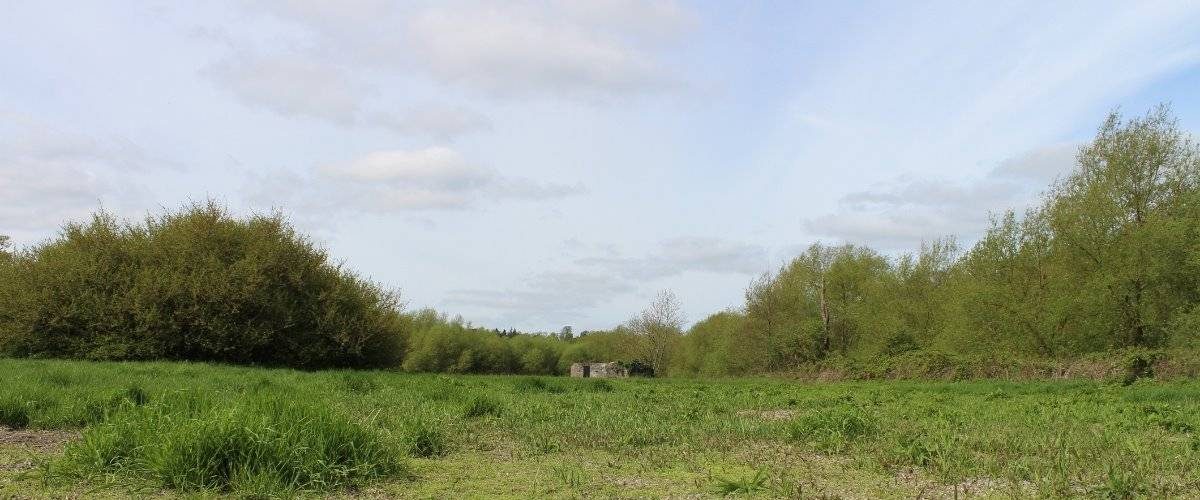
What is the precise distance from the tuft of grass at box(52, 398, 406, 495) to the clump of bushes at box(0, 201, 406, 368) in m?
24.9

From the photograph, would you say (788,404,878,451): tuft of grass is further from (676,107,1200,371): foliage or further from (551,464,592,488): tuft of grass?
(676,107,1200,371): foliage

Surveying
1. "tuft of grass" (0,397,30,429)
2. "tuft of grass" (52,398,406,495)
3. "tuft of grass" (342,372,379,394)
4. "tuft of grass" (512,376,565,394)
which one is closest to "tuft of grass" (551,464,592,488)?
"tuft of grass" (52,398,406,495)

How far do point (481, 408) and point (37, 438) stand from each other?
4.72 meters

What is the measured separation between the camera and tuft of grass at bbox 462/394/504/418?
31.2 feet

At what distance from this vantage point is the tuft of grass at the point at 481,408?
31.2 ft

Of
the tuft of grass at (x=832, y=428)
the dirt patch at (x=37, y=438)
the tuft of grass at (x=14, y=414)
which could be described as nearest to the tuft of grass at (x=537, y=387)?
the tuft of grass at (x=832, y=428)

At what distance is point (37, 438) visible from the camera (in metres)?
7.42

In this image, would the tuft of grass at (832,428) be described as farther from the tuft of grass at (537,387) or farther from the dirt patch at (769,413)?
the tuft of grass at (537,387)

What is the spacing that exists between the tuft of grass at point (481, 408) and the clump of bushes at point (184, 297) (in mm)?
22274

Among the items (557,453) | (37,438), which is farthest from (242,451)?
(37,438)

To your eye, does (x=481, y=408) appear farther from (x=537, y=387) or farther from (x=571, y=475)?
(x=537, y=387)

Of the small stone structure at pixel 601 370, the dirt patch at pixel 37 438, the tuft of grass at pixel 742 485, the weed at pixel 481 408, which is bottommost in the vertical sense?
the tuft of grass at pixel 742 485

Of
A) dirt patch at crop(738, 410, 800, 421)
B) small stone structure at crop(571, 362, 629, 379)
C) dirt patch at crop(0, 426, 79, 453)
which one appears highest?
small stone structure at crop(571, 362, 629, 379)

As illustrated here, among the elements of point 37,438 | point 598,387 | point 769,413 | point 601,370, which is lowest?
point 37,438
